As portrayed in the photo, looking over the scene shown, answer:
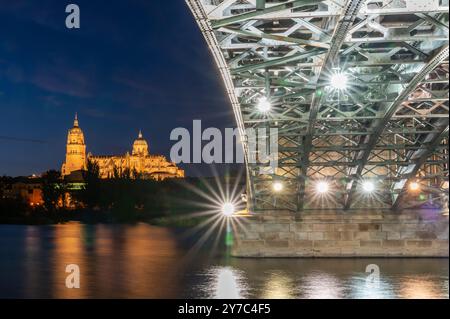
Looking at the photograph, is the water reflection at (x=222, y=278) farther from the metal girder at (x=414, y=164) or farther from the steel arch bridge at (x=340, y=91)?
the steel arch bridge at (x=340, y=91)

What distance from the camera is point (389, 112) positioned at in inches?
757

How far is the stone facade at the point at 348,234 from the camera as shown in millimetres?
25438

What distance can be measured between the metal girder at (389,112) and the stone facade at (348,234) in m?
1.09

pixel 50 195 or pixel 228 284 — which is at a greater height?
pixel 50 195

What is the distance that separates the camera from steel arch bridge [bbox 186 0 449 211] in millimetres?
13281

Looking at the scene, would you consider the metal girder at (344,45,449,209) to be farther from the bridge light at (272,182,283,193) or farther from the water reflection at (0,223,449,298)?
the water reflection at (0,223,449,298)

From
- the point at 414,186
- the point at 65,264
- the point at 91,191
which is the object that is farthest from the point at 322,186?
the point at 91,191

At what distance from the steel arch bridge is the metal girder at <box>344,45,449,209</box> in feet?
0.13

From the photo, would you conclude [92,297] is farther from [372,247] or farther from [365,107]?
[372,247]

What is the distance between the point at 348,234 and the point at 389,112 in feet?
25.8

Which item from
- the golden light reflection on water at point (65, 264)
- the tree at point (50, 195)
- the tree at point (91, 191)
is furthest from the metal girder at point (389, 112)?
the tree at point (91, 191)

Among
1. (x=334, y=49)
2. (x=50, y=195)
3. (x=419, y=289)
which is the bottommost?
(x=419, y=289)

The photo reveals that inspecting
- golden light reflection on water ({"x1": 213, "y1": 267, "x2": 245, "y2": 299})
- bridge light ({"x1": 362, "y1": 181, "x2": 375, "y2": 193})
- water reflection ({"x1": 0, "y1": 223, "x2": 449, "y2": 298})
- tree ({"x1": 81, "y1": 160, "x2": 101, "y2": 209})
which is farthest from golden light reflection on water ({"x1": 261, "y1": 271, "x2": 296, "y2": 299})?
tree ({"x1": 81, "y1": 160, "x2": 101, "y2": 209})

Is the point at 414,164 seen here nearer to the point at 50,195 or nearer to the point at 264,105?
the point at 264,105
